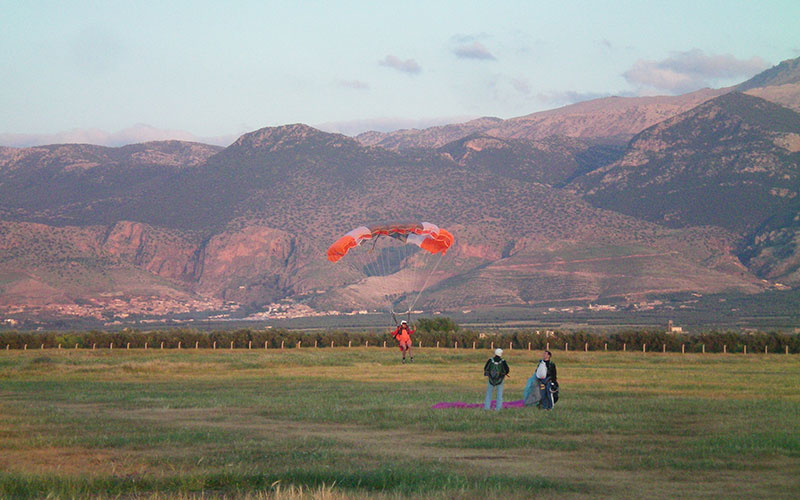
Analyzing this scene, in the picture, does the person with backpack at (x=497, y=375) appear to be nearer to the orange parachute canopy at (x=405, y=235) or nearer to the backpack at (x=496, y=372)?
the backpack at (x=496, y=372)

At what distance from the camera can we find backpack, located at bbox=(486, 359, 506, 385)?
19.7 metres

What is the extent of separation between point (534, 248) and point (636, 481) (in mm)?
166162

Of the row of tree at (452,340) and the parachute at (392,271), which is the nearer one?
the row of tree at (452,340)

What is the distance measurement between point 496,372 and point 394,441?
200 inches

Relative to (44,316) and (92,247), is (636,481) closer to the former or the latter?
(44,316)

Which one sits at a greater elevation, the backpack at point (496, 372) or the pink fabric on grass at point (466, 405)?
the backpack at point (496, 372)

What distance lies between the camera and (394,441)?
597 inches

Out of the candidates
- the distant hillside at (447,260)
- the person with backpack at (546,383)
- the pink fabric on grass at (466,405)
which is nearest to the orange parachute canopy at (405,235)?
the pink fabric on grass at (466,405)

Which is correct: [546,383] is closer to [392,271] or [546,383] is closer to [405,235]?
[405,235]

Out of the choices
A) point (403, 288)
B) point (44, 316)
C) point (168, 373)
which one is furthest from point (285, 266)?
point (168, 373)

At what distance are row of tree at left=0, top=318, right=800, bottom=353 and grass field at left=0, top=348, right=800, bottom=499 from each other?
93.8ft

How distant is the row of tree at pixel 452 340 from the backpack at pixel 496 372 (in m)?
37.7

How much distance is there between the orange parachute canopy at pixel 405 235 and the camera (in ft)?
114

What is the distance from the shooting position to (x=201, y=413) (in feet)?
64.9
